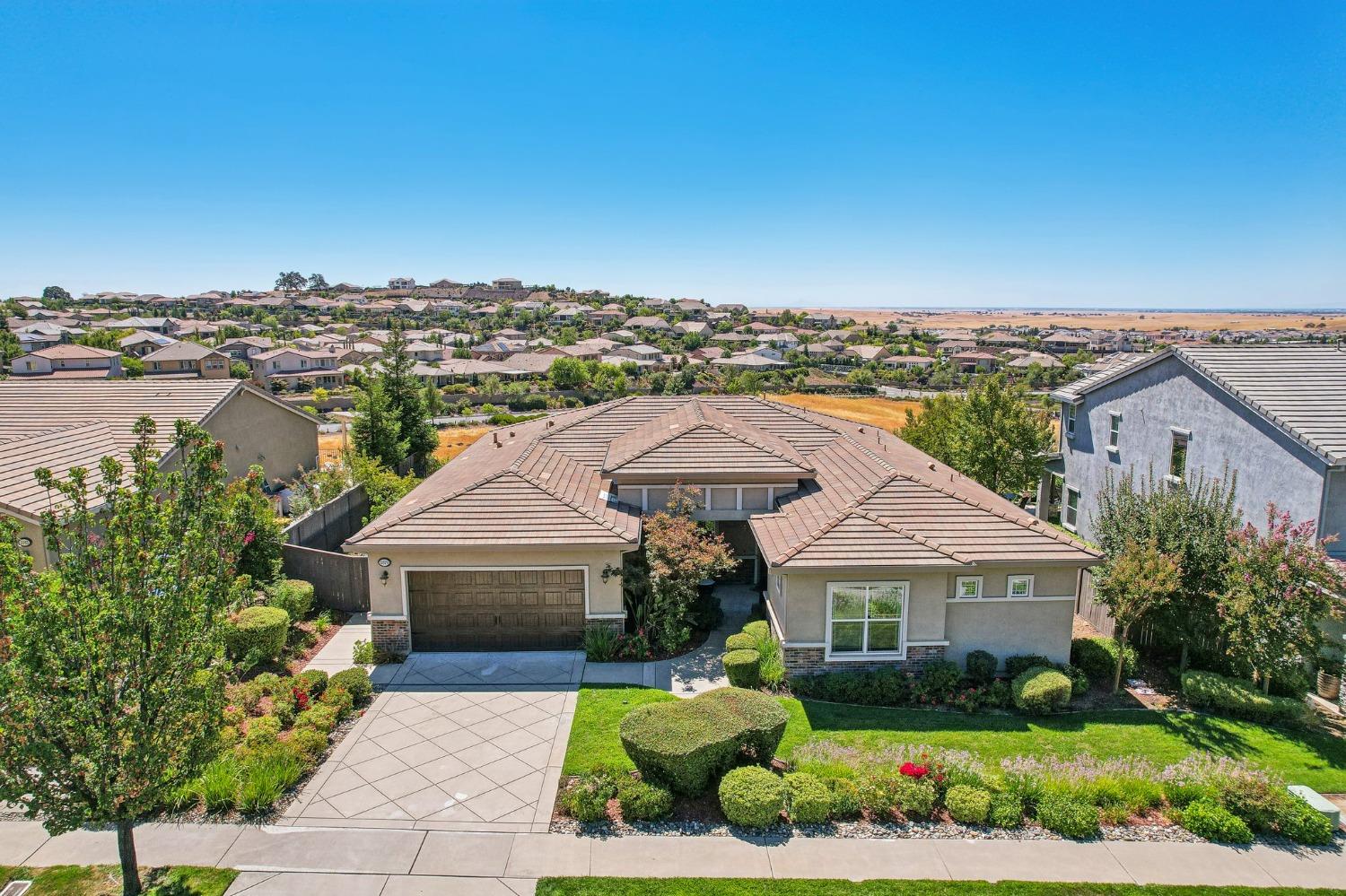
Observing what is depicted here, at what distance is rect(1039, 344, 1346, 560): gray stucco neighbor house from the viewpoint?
56.9ft

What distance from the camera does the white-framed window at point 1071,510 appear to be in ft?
90.6

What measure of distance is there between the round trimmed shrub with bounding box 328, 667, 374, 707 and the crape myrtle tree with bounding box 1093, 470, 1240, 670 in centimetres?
1534

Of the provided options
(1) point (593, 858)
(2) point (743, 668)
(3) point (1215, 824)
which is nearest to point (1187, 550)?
(3) point (1215, 824)

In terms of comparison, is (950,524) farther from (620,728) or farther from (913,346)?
(913,346)

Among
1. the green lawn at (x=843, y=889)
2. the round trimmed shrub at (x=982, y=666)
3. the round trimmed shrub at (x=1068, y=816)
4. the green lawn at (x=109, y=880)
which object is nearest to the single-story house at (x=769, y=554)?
the round trimmed shrub at (x=982, y=666)

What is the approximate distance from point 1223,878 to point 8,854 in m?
15.8

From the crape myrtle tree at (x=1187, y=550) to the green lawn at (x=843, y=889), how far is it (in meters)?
6.66

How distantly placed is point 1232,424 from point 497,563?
60.7ft

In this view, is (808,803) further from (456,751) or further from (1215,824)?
(456,751)

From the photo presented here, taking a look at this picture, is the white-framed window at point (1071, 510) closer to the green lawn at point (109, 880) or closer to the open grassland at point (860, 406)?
the green lawn at point (109, 880)

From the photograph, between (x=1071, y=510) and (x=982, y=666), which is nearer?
(x=982, y=666)

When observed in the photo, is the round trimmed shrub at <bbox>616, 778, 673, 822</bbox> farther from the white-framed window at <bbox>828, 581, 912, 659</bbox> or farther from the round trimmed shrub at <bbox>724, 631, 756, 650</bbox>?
the white-framed window at <bbox>828, 581, 912, 659</bbox>

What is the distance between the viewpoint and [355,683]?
14453 millimetres

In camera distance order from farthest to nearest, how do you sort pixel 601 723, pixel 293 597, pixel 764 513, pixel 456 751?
pixel 764 513 → pixel 293 597 → pixel 601 723 → pixel 456 751
